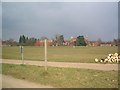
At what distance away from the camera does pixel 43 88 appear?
1055 centimetres

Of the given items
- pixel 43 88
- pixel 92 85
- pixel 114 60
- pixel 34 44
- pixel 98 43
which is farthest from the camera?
pixel 98 43

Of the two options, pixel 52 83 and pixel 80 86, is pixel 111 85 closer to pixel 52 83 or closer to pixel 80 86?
pixel 80 86

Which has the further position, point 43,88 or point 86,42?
point 86,42

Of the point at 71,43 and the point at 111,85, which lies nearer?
the point at 111,85

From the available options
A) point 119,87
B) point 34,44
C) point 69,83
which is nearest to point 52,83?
point 69,83

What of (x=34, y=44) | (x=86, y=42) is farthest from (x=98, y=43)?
(x=34, y=44)

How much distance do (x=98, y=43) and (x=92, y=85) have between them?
116837 mm

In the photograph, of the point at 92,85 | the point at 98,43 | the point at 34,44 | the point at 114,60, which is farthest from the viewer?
the point at 98,43

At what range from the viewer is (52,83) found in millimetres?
11891

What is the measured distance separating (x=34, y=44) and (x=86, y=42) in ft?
73.0

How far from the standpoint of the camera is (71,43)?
429 feet

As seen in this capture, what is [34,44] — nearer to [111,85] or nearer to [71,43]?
[71,43]

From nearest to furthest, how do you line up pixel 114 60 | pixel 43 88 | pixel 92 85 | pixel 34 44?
pixel 43 88 → pixel 92 85 → pixel 114 60 → pixel 34 44

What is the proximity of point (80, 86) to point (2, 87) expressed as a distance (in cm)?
298
